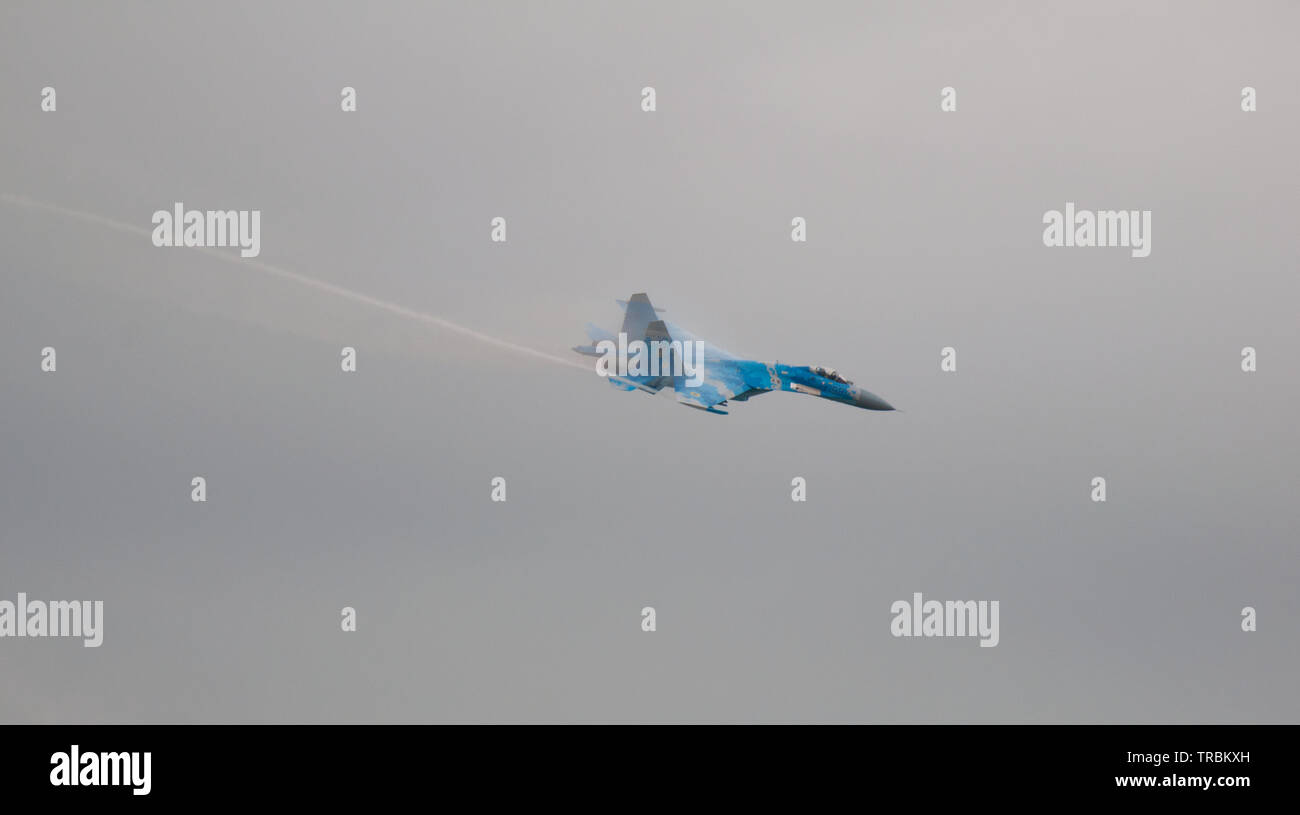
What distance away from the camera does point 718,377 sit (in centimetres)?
4944

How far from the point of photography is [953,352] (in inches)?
1891

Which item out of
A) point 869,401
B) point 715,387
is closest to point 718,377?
point 715,387

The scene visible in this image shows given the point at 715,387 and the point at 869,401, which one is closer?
the point at 715,387

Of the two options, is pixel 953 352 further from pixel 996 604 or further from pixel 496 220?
pixel 496 220

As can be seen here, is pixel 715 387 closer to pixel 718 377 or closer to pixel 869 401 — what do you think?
pixel 718 377

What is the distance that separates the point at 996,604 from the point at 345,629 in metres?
21.3

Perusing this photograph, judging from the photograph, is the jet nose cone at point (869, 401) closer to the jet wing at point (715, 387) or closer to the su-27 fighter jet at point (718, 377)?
the su-27 fighter jet at point (718, 377)

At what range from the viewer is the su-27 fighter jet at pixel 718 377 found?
49.2 m

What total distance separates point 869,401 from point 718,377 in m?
5.11

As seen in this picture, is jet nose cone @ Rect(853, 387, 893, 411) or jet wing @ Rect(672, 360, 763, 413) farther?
jet nose cone @ Rect(853, 387, 893, 411)

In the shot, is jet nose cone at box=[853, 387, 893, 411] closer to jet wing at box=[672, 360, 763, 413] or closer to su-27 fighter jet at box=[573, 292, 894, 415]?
su-27 fighter jet at box=[573, 292, 894, 415]

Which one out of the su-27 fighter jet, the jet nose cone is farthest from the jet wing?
the jet nose cone

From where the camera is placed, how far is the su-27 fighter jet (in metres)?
49.2
